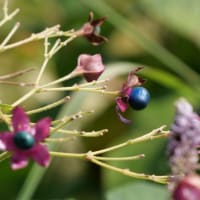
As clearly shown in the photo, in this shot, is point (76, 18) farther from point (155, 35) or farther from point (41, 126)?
point (41, 126)

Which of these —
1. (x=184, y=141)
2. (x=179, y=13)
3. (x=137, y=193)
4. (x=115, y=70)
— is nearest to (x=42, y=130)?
(x=184, y=141)

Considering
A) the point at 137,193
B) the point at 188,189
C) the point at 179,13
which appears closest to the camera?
the point at 188,189

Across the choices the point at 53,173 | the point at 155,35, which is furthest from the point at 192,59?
the point at 53,173

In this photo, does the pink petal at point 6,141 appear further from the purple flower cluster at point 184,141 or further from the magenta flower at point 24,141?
the purple flower cluster at point 184,141

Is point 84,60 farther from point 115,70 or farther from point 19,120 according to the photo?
point 115,70

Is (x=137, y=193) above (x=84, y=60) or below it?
below

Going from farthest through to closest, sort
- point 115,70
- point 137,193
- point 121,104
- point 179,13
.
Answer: point 179,13
point 115,70
point 137,193
point 121,104

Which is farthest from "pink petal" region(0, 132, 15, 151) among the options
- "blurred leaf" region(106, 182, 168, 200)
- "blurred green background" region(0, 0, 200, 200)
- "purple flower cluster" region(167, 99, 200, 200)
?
"blurred green background" region(0, 0, 200, 200)

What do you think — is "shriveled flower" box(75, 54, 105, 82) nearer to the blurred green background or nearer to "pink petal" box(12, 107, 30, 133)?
"pink petal" box(12, 107, 30, 133)
